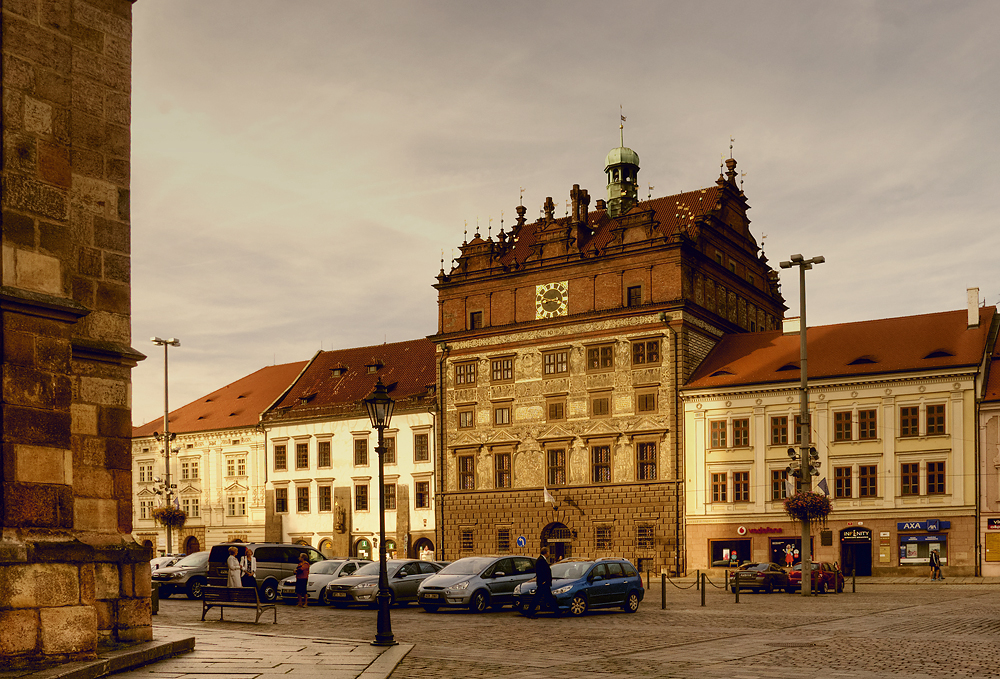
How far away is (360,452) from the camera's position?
232ft

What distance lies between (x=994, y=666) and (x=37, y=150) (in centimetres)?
1454

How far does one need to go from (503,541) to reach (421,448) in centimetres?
821

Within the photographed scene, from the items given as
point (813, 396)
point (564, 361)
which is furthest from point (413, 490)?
point (813, 396)

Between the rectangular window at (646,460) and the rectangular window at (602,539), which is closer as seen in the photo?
the rectangular window at (646,460)

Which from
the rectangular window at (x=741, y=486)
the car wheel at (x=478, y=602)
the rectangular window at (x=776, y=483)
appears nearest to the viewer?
the car wheel at (x=478, y=602)

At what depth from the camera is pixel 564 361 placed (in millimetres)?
63031

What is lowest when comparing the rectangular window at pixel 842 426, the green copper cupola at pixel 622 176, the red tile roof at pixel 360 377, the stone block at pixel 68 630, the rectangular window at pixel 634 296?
the stone block at pixel 68 630

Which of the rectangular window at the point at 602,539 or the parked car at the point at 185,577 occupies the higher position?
the parked car at the point at 185,577

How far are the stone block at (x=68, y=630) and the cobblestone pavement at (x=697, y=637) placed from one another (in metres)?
1.71

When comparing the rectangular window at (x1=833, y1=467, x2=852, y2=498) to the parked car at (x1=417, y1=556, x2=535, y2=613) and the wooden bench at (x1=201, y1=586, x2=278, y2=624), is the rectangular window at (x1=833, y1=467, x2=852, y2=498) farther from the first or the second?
the wooden bench at (x1=201, y1=586, x2=278, y2=624)

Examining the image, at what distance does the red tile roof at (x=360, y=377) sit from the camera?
71312 mm

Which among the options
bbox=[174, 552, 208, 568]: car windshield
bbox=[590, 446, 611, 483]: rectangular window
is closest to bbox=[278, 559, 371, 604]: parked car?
bbox=[174, 552, 208, 568]: car windshield

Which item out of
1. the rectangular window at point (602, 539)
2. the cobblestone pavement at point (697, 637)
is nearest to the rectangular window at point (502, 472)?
the rectangular window at point (602, 539)

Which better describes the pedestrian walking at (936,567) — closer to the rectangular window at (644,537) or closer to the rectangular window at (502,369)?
the rectangular window at (644,537)
